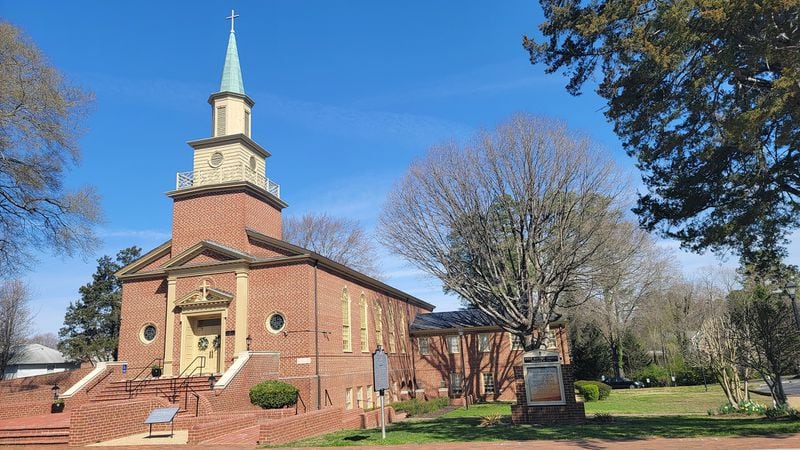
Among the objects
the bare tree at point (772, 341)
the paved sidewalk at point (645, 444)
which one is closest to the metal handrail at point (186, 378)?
the paved sidewalk at point (645, 444)

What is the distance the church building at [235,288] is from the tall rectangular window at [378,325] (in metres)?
3.02

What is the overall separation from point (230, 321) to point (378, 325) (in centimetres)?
1106

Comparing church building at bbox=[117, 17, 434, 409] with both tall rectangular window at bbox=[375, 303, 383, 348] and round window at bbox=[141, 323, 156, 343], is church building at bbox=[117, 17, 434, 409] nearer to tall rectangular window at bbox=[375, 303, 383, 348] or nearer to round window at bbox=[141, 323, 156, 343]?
round window at bbox=[141, 323, 156, 343]

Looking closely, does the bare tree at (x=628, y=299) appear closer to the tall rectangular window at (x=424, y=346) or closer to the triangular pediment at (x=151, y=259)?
the tall rectangular window at (x=424, y=346)

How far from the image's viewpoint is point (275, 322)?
915 inches

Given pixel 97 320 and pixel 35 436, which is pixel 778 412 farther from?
pixel 97 320

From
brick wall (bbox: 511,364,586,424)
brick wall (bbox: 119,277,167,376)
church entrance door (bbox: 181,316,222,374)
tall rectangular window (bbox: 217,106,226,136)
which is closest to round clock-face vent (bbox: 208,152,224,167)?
tall rectangular window (bbox: 217,106,226,136)

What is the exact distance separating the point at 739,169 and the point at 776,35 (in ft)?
15.4

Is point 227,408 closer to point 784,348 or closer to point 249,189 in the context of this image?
point 249,189

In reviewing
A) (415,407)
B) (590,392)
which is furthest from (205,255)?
(590,392)

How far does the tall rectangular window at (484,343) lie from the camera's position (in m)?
34.7

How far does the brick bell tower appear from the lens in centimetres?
2531

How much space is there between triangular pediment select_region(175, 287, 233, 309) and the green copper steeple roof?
10.5 m

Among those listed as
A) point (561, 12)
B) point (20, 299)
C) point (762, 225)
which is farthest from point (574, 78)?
point (20, 299)
